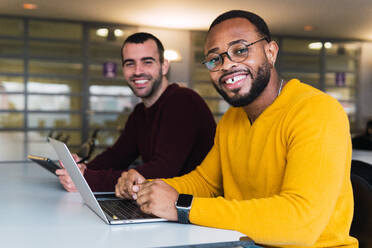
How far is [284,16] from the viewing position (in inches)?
343

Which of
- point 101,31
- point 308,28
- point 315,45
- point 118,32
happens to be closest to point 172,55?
point 118,32

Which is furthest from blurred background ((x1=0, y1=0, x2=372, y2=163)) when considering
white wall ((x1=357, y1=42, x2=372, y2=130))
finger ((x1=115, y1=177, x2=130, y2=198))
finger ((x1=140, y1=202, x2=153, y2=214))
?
finger ((x1=140, y1=202, x2=153, y2=214))

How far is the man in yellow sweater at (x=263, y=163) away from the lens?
1048mm

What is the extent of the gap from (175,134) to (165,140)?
0.06 meters

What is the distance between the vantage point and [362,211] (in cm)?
126

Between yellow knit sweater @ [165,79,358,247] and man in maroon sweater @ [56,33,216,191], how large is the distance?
0.54 m

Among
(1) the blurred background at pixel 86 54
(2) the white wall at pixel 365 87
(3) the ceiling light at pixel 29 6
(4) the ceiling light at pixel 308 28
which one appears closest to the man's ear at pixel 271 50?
(1) the blurred background at pixel 86 54

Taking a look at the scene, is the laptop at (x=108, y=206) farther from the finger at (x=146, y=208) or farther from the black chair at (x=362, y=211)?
the black chair at (x=362, y=211)

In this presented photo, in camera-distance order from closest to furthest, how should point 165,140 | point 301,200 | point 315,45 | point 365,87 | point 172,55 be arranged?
point 301,200 → point 165,140 → point 172,55 → point 315,45 → point 365,87

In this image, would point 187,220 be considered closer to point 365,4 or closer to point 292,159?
point 292,159

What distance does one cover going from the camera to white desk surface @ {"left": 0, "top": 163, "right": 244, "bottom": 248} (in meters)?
0.96

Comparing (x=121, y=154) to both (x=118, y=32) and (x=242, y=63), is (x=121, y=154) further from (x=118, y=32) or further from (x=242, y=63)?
(x=118, y=32)

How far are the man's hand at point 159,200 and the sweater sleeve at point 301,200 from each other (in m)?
0.07

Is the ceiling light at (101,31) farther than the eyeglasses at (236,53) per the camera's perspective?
Yes
